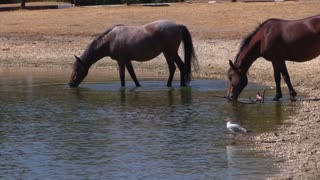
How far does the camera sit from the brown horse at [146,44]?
20.5 meters

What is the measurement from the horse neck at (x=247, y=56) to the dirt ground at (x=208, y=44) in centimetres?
119

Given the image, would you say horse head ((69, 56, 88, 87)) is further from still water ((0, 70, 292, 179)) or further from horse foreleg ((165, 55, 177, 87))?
horse foreleg ((165, 55, 177, 87))

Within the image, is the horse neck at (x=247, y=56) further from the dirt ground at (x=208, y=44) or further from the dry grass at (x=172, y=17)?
the dry grass at (x=172, y=17)

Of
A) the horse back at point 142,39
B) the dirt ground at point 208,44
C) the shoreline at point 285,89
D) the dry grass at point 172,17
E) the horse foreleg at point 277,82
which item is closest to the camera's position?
the shoreline at point 285,89

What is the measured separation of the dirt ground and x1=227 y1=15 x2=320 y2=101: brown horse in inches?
33.2

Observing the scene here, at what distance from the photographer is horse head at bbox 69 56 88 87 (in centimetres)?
2102

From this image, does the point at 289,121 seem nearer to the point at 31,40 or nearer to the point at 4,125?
the point at 4,125

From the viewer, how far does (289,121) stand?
48.9ft

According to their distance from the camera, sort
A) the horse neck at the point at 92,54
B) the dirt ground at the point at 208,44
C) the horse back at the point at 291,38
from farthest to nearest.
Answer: the horse neck at the point at 92,54 < the horse back at the point at 291,38 < the dirt ground at the point at 208,44

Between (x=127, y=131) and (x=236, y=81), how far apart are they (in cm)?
391

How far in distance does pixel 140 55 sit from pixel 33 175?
9834 millimetres

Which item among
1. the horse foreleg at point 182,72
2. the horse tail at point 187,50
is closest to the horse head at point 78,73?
the horse foreleg at point 182,72

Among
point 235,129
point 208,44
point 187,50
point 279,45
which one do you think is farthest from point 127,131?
point 208,44

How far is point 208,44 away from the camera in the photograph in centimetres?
2752
